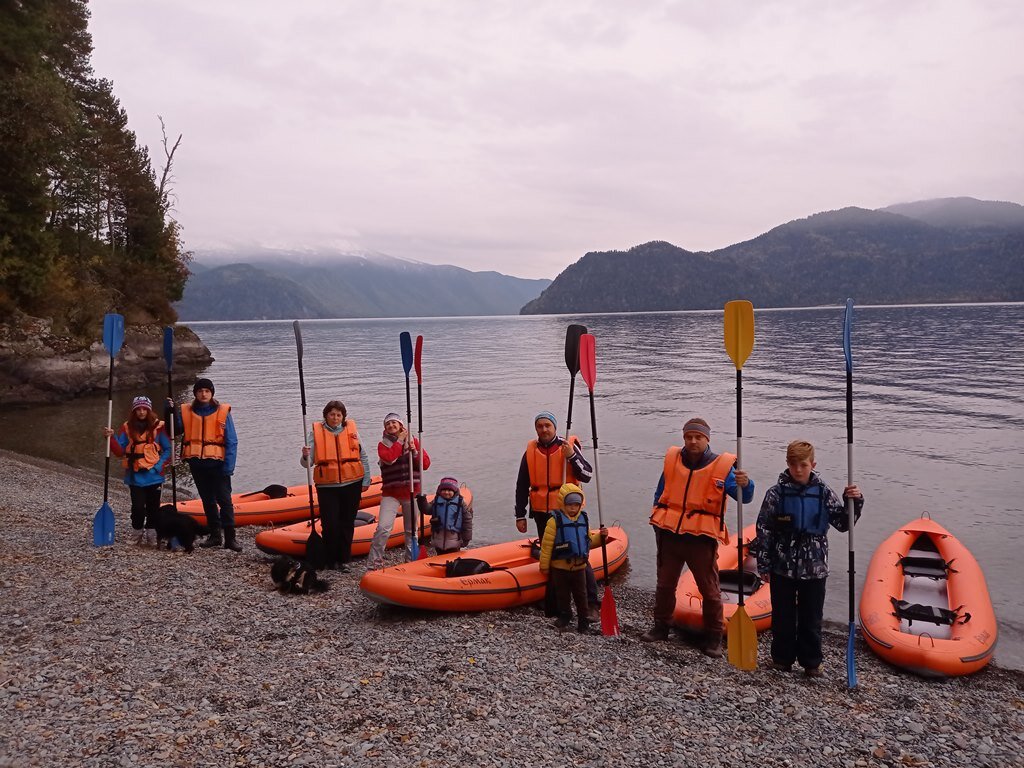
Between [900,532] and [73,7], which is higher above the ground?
[73,7]

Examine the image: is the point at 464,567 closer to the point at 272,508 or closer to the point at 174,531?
the point at 174,531

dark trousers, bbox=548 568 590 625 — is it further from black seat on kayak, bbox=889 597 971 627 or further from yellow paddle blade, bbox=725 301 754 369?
black seat on kayak, bbox=889 597 971 627

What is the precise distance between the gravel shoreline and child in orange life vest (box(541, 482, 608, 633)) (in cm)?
31

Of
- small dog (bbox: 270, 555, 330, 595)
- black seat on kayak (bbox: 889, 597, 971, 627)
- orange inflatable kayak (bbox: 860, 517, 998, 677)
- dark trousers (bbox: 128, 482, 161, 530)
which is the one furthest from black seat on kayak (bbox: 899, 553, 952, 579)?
dark trousers (bbox: 128, 482, 161, 530)

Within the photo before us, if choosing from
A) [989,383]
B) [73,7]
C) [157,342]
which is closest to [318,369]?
[157,342]

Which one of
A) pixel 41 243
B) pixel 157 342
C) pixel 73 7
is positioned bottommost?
pixel 157 342

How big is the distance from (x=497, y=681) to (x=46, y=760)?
2.90m

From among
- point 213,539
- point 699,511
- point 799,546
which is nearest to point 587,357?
point 699,511

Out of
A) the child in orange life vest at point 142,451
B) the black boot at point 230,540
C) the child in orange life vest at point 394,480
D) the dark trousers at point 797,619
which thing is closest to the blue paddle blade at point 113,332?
the child in orange life vest at point 142,451

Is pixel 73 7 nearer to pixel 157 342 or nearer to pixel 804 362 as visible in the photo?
pixel 157 342

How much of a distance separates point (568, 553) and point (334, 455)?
2905 millimetres

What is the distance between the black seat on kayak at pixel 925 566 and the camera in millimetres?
8859

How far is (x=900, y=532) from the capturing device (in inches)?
389

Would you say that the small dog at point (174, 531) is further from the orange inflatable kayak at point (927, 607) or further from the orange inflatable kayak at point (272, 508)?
the orange inflatable kayak at point (927, 607)
